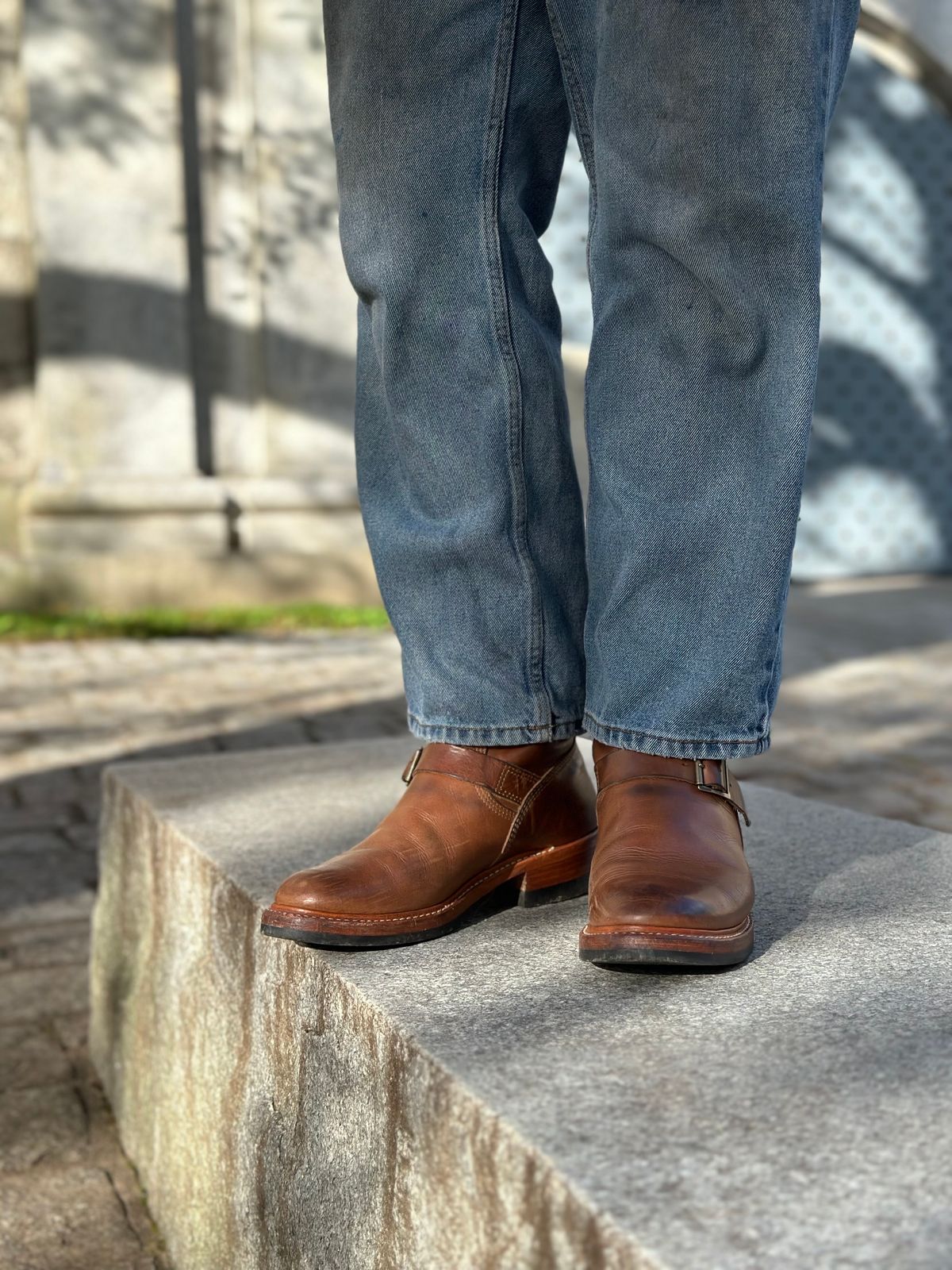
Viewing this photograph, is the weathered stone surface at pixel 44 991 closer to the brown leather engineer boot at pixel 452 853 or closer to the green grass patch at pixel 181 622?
the brown leather engineer boot at pixel 452 853

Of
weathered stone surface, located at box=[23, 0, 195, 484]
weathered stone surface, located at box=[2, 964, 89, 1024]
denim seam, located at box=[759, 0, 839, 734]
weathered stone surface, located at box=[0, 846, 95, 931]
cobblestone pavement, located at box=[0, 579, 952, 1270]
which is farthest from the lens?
weathered stone surface, located at box=[23, 0, 195, 484]

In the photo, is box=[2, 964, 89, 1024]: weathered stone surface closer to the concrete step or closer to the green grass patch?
the concrete step

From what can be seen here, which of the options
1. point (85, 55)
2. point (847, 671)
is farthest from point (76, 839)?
point (85, 55)

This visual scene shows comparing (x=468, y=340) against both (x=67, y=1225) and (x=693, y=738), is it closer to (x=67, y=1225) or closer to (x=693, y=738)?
(x=693, y=738)

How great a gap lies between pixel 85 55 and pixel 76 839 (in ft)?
15.2

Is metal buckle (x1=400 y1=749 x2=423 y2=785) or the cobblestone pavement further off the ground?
metal buckle (x1=400 y1=749 x2=423 y2=785)

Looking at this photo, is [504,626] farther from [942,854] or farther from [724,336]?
[942,854]

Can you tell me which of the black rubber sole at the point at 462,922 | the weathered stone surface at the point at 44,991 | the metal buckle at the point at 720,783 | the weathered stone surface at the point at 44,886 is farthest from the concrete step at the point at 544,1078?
the weathered stone surface at the point at 44,886

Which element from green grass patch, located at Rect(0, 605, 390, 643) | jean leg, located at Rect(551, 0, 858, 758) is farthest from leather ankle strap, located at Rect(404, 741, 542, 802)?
green grass patch, located at Rect(0, 605, 390, 643)

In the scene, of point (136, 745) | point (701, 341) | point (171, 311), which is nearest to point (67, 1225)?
point (701, 341)

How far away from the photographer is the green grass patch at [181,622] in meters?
6.17

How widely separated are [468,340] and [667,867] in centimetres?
52

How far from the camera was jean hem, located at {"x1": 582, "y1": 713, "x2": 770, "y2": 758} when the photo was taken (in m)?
1.23

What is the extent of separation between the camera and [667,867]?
1152 mm
